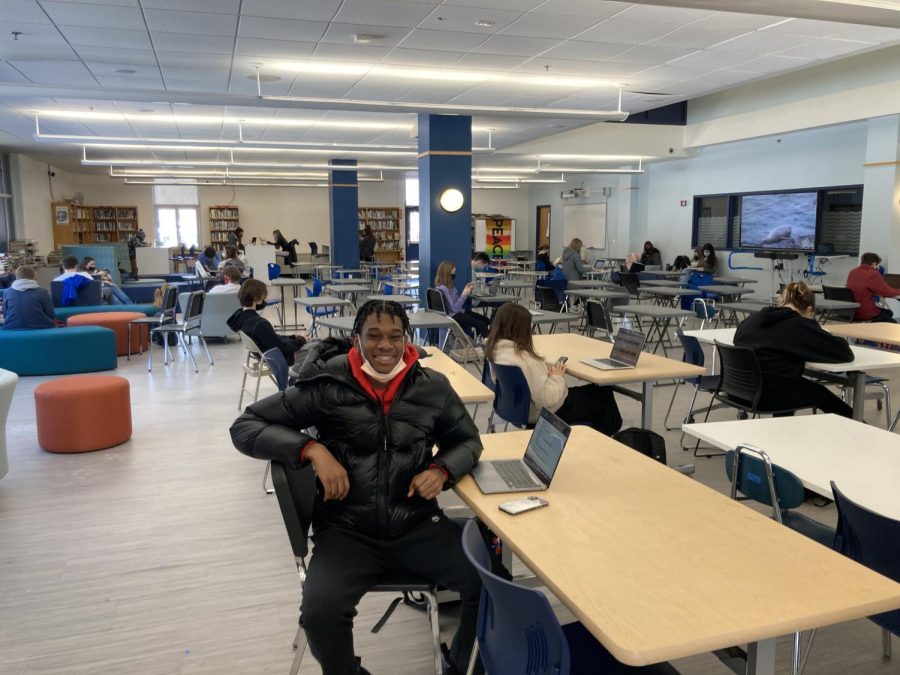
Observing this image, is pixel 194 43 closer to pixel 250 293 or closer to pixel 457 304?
pixel 250 293

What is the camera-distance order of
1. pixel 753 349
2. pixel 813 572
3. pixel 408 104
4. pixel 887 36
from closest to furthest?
pixel 813 572
pixel 753 349
pixel 887 36
pixel 408 104

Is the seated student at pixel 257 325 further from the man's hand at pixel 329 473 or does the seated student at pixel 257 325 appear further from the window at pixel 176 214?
the window at pixel 176 214

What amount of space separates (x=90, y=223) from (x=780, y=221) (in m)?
18.4

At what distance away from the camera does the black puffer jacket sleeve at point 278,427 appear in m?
2.35

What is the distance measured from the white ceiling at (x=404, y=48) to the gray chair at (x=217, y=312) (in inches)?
96.5

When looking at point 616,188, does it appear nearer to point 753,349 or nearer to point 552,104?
point 552,104

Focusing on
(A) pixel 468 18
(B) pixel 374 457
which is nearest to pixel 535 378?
(B) pixel 374 457

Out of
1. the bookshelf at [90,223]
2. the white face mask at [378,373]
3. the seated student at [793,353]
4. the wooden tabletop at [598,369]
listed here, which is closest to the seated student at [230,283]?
the wooden tabletop at [598,369]

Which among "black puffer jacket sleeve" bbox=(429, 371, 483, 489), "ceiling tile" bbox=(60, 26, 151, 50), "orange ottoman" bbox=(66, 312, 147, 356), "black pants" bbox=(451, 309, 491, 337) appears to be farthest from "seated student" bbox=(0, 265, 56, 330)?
"black puffer jacket sleeve" bbox=(429, 371, 483, 489)

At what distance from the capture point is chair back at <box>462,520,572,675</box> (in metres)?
1.53

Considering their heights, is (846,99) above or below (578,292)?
above

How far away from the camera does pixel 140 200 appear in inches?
880

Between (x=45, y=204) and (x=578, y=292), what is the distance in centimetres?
1442

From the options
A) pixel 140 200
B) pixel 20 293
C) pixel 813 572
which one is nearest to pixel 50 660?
pixel 813 572
